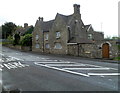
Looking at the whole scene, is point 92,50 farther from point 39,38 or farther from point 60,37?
point 39,38

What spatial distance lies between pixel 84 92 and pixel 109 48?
1753 centimetres

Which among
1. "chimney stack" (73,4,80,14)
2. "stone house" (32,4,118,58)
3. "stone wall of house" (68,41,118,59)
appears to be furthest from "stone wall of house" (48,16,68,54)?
"chimney stack" (73,4,80,14)

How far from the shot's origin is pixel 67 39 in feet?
101

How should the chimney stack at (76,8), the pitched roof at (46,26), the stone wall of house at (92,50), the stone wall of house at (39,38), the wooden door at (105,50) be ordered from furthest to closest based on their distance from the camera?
the stone wall of house at (39,38), the pitched roof at (46,26), the chimney stack at (76,8), the wooden door at (105,50), the stone wall of house at (92,50)

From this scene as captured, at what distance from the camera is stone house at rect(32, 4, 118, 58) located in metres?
25.0

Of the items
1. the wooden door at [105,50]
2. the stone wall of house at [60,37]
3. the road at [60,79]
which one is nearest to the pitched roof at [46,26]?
the stone wall of house at [60,37]

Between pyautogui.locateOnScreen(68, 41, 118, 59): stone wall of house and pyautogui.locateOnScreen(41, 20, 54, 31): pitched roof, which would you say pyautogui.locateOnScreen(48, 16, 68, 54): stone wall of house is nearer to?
pyautogui.locateOnScreen(68, 41, 118, 59): stone wall of house

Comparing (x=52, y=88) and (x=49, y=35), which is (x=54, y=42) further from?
(x=52, y=88)

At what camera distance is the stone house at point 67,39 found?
25027 millimetres

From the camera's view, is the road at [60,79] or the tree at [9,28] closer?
the road at [60,79]

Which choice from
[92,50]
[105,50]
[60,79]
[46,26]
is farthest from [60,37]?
[60,79]

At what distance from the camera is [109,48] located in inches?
881

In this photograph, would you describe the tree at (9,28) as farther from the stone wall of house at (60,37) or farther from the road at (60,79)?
the road at (60,79)

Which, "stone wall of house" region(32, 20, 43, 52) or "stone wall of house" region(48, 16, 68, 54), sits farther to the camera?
"stone wall of house" region(32, 20, 43, 52)
